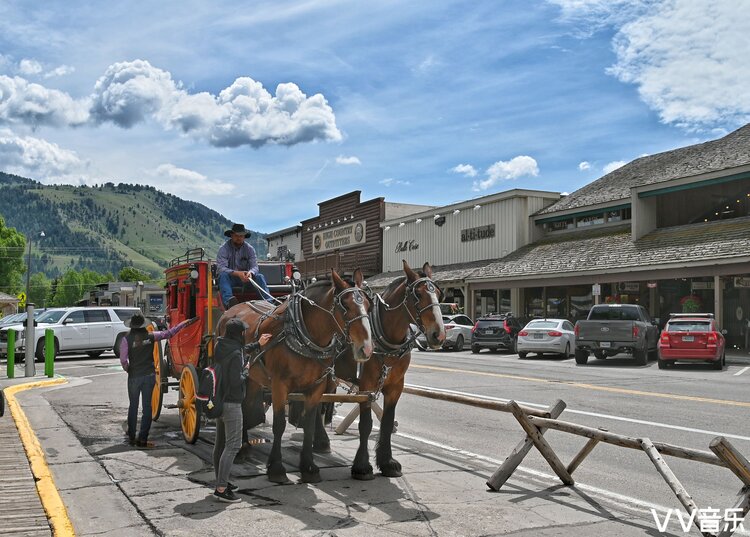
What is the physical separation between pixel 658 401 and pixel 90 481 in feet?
36.0

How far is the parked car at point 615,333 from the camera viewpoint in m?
24.3

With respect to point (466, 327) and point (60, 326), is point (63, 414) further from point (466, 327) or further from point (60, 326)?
point (466, 327)

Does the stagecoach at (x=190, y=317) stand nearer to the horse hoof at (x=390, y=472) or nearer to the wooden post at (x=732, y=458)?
the horse hoof at (x=390, y=472)

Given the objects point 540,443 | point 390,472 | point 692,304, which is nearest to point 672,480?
point 540,443

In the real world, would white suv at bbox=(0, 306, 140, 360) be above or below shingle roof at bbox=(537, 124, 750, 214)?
below

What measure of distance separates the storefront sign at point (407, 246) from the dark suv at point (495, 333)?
16.3 metres

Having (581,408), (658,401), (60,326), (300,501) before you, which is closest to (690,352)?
(658,401)

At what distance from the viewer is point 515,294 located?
3859cm

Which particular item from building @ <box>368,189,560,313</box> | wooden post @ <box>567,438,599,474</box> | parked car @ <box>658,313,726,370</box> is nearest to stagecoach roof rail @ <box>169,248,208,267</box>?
wooden post @ <box>567,438,599,474</box>

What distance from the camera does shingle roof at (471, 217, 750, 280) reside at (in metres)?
27.6

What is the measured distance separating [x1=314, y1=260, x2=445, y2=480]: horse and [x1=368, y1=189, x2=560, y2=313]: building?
31734 mm

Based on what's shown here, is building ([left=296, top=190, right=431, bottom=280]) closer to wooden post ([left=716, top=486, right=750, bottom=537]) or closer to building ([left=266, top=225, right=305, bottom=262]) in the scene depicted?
building ([left=266, top=225, right=305, bottom=262])

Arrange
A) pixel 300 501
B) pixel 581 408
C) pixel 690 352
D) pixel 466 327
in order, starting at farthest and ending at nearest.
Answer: pixel 466 327 < pixel 690 352 < pixel 581 408 < pixel 300 501

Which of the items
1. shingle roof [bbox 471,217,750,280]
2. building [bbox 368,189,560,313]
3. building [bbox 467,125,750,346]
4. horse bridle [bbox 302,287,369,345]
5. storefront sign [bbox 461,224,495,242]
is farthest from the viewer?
storefront sign [bbox 461,224,495,242]
